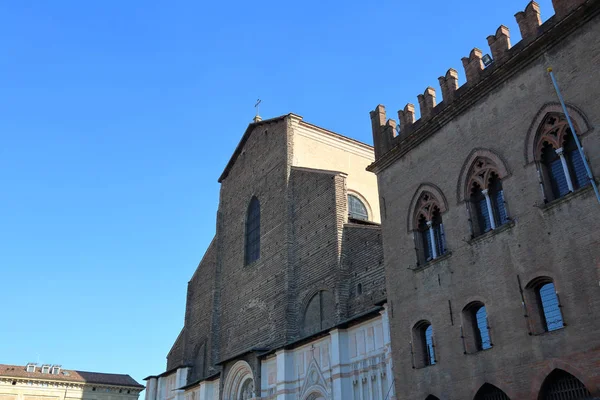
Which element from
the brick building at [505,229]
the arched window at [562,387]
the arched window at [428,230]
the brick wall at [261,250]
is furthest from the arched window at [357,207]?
the arched window at [562,387]

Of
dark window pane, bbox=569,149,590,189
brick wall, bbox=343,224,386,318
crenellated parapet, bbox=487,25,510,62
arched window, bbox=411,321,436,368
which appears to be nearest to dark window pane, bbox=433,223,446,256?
arched window, bbox=411,321,436,368

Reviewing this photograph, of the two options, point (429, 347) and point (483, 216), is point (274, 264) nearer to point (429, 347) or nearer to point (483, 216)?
point (429, 347)

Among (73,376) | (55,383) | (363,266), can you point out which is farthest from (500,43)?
(73,376)

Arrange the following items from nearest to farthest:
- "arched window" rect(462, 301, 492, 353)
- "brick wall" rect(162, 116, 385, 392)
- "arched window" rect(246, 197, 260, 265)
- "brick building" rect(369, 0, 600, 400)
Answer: "brick building" rect(369, 0, 600, 400) → "arched window" rect(462, 301, 492, 353) → "brick wall" rect(162, 116, 385, 392) → "arched window" rect(246, 197, 260, 265)

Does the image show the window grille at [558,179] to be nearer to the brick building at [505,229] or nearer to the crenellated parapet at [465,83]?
the brick building at [505,229]

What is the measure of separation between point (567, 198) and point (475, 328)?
11.7 ft

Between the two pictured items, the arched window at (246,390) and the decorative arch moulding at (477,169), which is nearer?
the decorative arch moulding at (477,169)

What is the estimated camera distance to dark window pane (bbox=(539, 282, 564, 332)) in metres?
11.4

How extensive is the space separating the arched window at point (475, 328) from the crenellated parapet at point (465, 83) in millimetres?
4843

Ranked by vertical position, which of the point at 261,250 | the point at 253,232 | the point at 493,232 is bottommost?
the point at 493,232

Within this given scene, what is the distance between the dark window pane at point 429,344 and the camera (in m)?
14.2

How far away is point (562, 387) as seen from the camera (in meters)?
11.1

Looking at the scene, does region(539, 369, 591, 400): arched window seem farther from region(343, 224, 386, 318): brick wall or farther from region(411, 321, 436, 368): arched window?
region(343, 224, 386, 318): brick wall

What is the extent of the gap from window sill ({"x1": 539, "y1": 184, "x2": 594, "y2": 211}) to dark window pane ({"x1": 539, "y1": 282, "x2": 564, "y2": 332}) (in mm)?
1521
